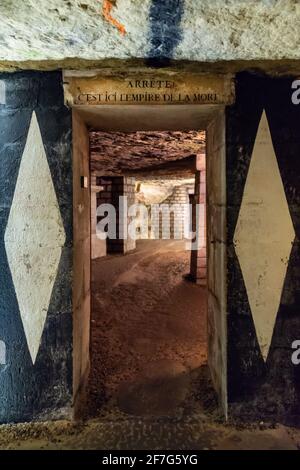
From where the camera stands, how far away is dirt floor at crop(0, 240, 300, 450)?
189 cm

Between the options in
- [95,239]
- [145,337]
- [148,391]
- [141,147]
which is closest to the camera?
[148,391]

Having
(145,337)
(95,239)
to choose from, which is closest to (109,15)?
(145,337)

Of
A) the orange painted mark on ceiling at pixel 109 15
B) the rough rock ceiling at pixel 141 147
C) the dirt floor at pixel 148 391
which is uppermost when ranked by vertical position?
the rough rock ceiling at pixel 141 147

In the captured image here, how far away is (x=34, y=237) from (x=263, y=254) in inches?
63.1

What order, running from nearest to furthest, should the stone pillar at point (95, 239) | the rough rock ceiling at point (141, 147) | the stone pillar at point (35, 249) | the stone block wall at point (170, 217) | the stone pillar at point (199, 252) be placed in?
the stone pillar at point (35, 249)
the rough rock ceiling at point (141, 147)
the stone pillar at point (199, 252)
the stone pillar at point (95, 239)
the stone block wall at point (170, 217)

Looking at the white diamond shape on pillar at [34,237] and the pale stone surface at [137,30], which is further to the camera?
the white diamond shape on pillar at [34,237]

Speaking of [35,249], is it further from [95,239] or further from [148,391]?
[95,239]

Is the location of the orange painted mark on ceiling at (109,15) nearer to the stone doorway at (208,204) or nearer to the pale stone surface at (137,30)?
the pale stone surface at (137,30)

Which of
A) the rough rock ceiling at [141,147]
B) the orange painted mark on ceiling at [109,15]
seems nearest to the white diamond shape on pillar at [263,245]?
the orange painted mark on ceiling at [109,15]

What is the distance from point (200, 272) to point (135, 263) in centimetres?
174

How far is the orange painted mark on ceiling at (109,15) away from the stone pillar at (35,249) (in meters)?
0.66

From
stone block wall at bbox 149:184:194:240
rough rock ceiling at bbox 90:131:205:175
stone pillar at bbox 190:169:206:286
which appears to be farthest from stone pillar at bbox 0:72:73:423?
stone block wall at bbox 149:184:194:240

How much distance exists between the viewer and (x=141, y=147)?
171 inches

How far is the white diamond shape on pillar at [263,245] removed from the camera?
2031 millimetres
